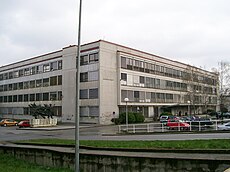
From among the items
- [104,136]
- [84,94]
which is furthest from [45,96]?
[104,136]

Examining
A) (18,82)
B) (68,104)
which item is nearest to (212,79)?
(68,104)

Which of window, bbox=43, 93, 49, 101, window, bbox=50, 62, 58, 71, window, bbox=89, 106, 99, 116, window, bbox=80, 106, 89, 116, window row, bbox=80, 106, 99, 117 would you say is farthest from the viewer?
window, bbox=43, 93, 49, 101

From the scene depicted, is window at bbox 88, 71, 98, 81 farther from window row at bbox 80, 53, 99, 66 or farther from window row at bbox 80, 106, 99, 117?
window row at bbox 80, 106, 99, 117

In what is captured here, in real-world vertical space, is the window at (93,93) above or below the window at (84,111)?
above

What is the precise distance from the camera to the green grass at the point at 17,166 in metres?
12.0

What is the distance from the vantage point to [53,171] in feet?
39.5

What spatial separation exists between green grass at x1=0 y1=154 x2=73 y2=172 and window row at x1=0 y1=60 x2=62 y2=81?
1716 inches

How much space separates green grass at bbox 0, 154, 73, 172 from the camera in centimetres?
1197

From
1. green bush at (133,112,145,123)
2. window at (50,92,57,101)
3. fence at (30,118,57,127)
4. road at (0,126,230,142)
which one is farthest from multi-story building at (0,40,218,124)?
road at (0,126,230,142)

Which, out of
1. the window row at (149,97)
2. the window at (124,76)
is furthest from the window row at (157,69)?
the window row at (149,97)

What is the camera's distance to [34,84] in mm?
65812

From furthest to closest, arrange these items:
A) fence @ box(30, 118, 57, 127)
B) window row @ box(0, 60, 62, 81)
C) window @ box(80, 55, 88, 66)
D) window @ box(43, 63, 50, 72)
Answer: window @ box(43, 63, 50, 72) → window row @ box(0, 60, 62, 81) → window @ box(80, 55, 88, 66) → fence @ box(30, 118, 57, 127)

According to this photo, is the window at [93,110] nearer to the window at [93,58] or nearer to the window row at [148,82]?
the window row at [148,82]

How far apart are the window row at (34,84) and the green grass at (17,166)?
141ft
